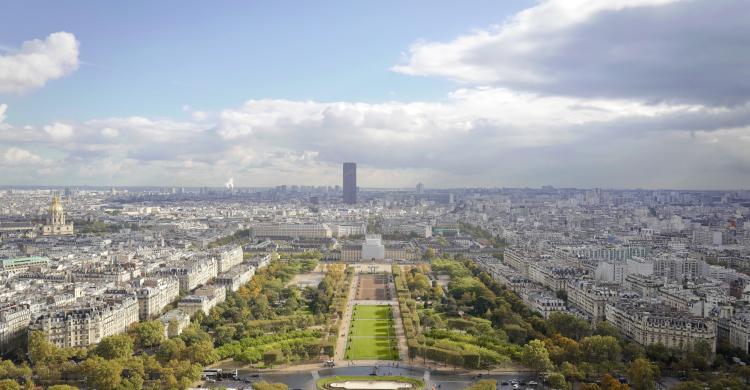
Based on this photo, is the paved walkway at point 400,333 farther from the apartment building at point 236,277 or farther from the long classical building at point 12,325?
the long classical building at point 12,325

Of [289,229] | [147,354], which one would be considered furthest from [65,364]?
[289,229]

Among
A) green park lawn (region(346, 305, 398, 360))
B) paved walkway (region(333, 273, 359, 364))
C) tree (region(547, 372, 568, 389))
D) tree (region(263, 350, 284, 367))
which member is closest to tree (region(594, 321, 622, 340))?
tree (region(547, 372, 568, 389))

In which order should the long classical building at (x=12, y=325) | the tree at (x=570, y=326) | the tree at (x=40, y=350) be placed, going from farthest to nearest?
the tree at (x=570, y=326)
the long classical building at (x=12, y=325)
the tree at (x=40, y=350)

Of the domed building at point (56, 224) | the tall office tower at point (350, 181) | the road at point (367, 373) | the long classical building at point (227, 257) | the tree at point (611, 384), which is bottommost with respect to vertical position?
the road at point (367, 373)

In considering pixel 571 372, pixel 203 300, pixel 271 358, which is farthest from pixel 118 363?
pixel 571 372

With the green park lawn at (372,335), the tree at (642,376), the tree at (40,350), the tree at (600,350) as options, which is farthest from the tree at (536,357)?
the tree at (40,350)

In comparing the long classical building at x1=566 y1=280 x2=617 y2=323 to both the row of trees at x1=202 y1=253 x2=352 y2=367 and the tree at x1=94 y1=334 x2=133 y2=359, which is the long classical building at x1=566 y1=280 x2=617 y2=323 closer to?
the row of trees at x1=202 y1=253 x2=352 y2=367
